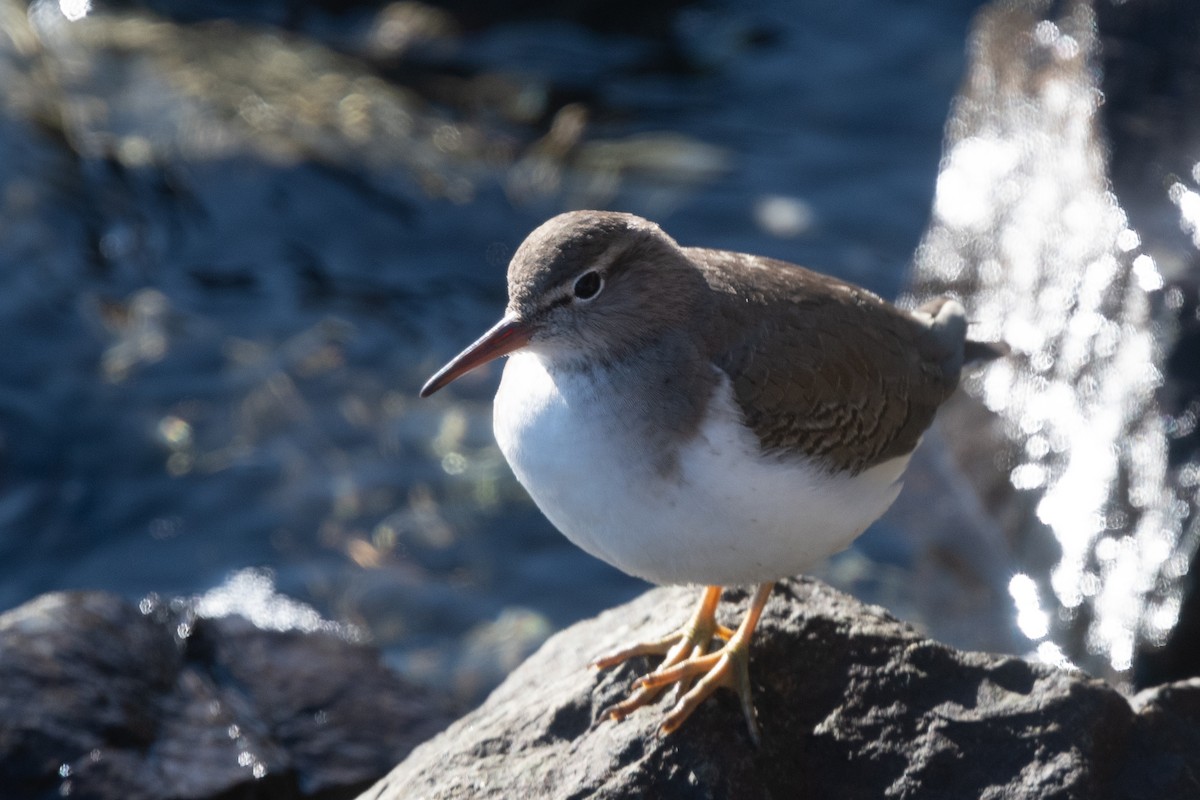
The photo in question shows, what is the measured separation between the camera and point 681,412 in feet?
16.4

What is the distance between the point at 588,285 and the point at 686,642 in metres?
1.70

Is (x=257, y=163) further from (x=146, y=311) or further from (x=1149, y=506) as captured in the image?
(x=1149, y=506)

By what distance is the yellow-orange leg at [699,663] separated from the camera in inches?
208

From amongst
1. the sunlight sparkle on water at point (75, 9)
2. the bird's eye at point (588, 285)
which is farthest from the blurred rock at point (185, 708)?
the sunlight sparkle on water at point (75, 9)

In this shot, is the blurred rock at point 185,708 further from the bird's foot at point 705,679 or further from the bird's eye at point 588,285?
the bird's eye at point 588,285

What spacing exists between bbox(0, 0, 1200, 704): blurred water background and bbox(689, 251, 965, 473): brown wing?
249cm

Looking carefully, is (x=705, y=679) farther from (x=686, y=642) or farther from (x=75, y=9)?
(x=75, y=9)

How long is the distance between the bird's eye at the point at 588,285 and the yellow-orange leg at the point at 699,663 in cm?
157

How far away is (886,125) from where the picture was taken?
44.8 feet

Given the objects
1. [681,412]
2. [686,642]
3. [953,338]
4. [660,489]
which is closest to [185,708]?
[686,642]

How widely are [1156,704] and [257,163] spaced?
362 inches

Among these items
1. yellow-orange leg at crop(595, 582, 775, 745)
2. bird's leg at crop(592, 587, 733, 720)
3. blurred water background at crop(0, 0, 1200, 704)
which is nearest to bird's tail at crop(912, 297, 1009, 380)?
yellow-orange leg at crop(595, 582, 775, 745)

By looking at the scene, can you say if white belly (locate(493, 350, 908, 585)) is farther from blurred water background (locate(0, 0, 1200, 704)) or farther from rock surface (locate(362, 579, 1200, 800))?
blurred water background (locate(0, 0, 1200, 704))

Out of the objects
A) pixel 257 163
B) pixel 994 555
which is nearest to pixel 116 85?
pixel 257 163
